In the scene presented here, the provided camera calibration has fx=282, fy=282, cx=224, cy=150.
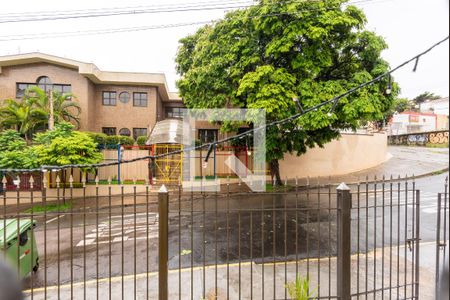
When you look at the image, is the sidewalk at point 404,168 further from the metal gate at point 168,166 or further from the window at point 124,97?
the window at point 124,97

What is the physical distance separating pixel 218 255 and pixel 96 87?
60.6ft

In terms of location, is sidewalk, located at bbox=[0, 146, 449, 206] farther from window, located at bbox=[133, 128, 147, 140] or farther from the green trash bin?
the green trash bin

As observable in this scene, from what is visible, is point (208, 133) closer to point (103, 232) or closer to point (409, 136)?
point (103, 232)

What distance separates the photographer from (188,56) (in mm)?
16734

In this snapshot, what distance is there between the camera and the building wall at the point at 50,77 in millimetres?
18656

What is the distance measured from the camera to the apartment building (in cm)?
1858

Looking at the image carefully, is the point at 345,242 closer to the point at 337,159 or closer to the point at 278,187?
the point at 278,187

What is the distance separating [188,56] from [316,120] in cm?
933

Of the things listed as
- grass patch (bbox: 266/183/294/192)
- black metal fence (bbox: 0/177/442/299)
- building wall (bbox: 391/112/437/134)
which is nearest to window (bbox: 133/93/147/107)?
grass patch (bbox: 266/183/294/192)

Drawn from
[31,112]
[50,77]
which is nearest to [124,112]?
[50,77]

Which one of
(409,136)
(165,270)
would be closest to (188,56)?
(165,270)

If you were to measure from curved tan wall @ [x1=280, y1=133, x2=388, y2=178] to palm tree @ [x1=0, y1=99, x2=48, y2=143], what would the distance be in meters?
14.7

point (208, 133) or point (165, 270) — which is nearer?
point (165, 270)

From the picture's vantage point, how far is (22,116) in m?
15.7
